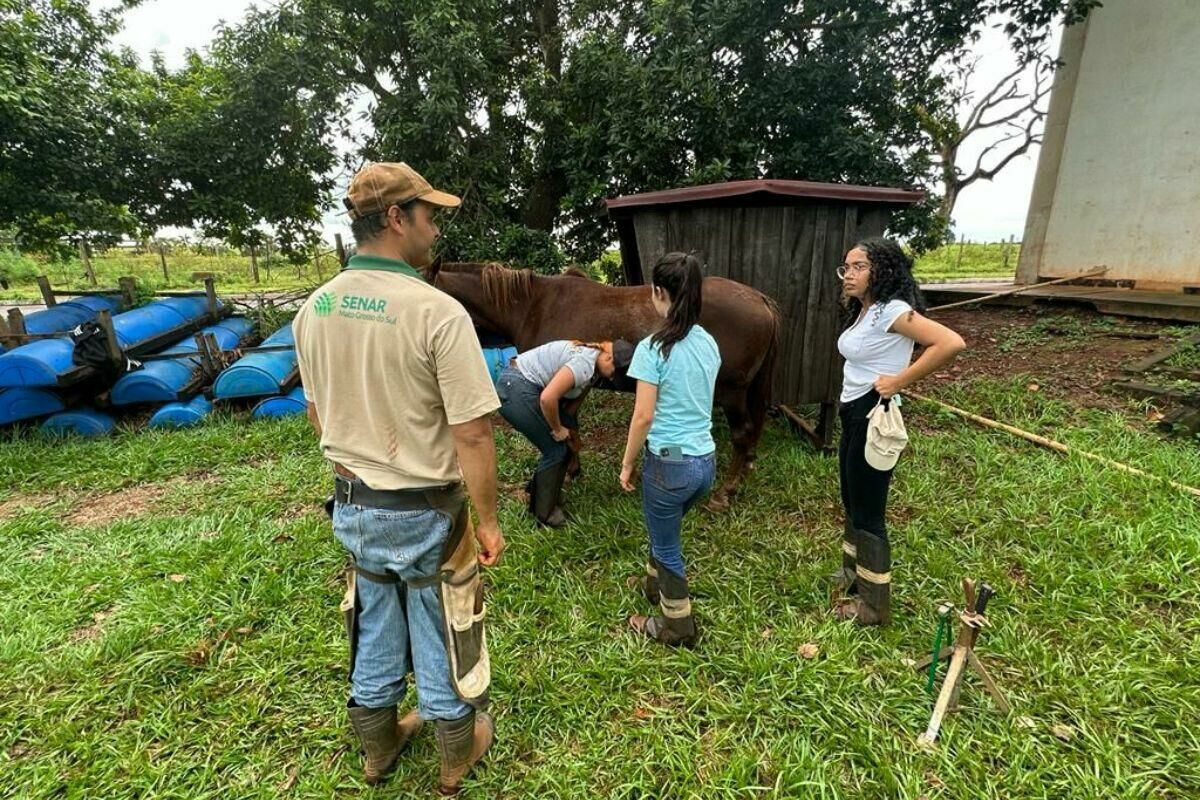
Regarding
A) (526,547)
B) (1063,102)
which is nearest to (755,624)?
(526,547)

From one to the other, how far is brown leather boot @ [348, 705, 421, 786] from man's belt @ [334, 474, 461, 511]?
78 cm

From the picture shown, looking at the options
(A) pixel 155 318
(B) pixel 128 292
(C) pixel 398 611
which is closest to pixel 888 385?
(C) pixel 398 611

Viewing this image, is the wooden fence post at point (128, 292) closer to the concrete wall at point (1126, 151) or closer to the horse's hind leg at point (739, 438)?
the horse's hind leg at point (739, 438)

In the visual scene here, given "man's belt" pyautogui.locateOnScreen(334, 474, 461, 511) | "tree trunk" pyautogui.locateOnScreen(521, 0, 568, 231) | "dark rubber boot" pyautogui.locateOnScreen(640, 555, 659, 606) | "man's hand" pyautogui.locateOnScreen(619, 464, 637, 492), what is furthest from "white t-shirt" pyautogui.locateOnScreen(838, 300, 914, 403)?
"tree trunk" pyautogui.locateOnScreen(521, 0, 568, 231)

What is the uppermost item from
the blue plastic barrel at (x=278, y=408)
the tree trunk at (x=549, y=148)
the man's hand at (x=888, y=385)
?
the tree trunk at (x=549, y=148)

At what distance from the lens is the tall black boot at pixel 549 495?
11.4 ft

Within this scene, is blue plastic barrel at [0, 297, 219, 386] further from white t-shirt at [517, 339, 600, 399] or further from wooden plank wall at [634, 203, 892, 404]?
wooden plank wall at [634, 203, 892, 404]

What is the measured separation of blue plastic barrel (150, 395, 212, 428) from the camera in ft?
18.5

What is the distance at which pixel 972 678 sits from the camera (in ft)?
7.29

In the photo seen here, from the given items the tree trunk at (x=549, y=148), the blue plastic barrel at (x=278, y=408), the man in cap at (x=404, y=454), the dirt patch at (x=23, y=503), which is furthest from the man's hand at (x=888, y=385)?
the dirt patch at (x=23, y=503)

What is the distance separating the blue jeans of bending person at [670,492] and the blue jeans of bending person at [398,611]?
0.90 m

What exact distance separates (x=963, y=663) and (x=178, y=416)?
22.7 feet

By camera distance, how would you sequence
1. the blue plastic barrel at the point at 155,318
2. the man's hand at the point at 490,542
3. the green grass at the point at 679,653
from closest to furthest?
the man's hand at the point at 490,542 < the green grass at the point at 679,653 < the blue plastic barrel at the point at 155,318

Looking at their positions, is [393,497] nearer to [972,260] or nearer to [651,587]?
[651,587]
